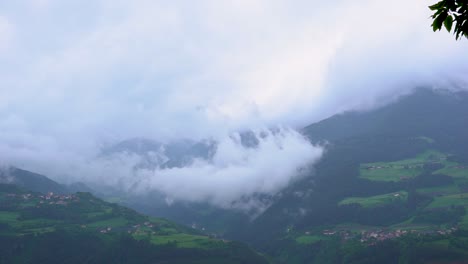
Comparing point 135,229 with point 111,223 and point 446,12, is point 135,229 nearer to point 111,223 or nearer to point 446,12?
point 111,223

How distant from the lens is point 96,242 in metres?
143

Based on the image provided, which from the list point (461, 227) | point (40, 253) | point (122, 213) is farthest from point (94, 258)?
point (461, 227)

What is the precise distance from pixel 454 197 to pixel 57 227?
148 metres

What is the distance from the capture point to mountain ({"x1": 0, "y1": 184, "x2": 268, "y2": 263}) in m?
129

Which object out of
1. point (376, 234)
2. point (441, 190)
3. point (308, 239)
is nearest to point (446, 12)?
point (376, 234)

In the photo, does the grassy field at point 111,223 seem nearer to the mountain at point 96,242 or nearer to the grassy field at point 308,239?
the mountain at point 96,242

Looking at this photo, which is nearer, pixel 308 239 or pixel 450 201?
pixel 450 201

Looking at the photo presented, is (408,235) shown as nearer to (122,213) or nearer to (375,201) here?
(375,201)

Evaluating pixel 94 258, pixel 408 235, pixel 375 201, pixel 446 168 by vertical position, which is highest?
pixel 446 168

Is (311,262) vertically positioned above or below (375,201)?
below

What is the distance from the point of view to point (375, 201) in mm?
181750

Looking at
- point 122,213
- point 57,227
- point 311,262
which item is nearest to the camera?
point 311,262

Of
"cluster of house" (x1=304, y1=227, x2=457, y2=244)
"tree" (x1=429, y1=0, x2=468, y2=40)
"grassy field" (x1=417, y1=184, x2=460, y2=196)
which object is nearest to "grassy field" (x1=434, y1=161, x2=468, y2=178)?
"grassy field" (x1=417, y1=184, x2=460, y2=196)

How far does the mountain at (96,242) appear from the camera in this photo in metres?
129
